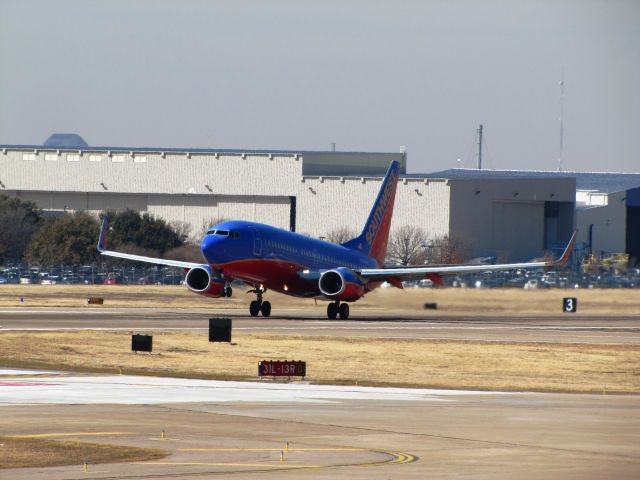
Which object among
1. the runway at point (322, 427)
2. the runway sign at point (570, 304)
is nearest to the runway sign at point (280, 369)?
the runway at point (322, 427)

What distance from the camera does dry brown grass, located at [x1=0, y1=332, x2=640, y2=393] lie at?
43.5 metres

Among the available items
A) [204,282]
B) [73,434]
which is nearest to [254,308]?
[204,282]

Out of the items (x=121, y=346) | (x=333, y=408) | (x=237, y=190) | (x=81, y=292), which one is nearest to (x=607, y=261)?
(x=237, y=190)

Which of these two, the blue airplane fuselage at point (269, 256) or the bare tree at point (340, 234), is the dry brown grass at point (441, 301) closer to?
the blue airplane fuselage at point (269, 256)

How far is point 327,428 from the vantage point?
27859 mm

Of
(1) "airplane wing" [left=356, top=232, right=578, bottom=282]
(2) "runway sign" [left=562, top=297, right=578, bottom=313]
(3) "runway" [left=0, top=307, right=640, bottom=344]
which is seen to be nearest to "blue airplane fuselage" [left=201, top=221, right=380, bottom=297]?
(1) "airplane wing" [left=356, top=232, right=578, bottom=282]

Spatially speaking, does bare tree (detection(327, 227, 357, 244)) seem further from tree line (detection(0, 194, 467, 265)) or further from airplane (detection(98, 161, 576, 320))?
airplane (detection(98, 161, 576, 320))

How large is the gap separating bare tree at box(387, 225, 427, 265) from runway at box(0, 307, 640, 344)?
196 ft

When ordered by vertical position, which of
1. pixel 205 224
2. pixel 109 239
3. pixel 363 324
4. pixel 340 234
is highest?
pixel 205 224

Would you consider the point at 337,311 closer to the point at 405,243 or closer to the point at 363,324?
the point at 363,324

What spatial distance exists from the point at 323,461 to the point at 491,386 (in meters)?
19.1

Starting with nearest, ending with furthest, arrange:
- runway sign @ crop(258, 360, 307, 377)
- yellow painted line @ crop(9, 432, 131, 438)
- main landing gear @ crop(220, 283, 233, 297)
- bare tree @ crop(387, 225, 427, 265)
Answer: yellow painted line @ crop(9, 432, 131, 438)
runway sign @ crop(258, 360, 307, 377)
main landing gear @ crop(220, 283, 233, 297)
bare tree @ crop(387, 225, 427, 265)

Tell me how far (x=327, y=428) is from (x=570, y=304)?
54475 mm

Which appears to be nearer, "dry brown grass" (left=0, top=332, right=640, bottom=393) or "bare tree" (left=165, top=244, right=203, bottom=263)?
"dry brown grass" (left=0, top=332, right=640, bottom=393)
